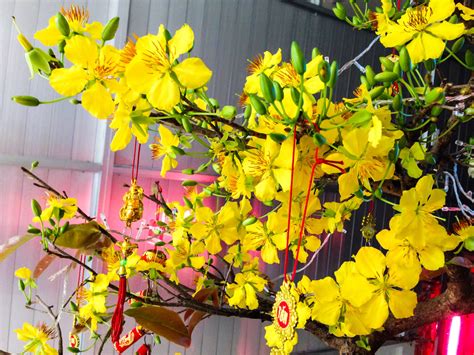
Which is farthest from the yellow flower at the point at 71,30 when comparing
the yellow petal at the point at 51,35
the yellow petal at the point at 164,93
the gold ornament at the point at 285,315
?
the gold ornament at the point at 285,315

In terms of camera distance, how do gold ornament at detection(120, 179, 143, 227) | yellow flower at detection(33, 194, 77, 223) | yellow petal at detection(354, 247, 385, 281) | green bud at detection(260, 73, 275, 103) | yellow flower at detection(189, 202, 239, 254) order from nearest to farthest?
green bud at detection(260, 73, 275, 103) < yellow petal at detection(354, 247, 385, 281) < yellow flower at detection(189, 202, 239, 254) < yellow flower at detection(33, 194, 77, 223) < gold ornament at detection(120, 179, 143, 227)

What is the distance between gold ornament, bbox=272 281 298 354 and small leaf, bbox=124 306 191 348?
0.65 feet

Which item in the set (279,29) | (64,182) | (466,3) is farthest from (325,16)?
(466,3)

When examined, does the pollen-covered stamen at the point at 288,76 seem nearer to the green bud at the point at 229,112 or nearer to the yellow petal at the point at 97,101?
the green bud at the point at 229,112

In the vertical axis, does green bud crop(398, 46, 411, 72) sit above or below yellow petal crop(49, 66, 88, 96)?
above

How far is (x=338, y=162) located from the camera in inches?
23.5

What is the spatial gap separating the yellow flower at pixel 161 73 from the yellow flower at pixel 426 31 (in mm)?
197

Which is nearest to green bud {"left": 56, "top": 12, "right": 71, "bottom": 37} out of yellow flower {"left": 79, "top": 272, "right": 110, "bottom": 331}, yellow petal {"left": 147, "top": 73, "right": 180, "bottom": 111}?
yellow petal {"left": 147, "top": 73, "right": 180, "bottom": 111}

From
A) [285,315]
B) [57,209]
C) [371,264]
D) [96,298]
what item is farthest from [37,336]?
[371,264]

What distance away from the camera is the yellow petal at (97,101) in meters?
0.54

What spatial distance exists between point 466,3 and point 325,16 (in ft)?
7.50

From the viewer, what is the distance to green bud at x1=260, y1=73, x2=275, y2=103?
1.60 feet

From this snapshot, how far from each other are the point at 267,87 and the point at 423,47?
19 centimetres

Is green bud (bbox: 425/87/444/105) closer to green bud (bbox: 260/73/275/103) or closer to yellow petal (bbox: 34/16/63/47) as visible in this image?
green bud (bbox: 260/73/275/103)
